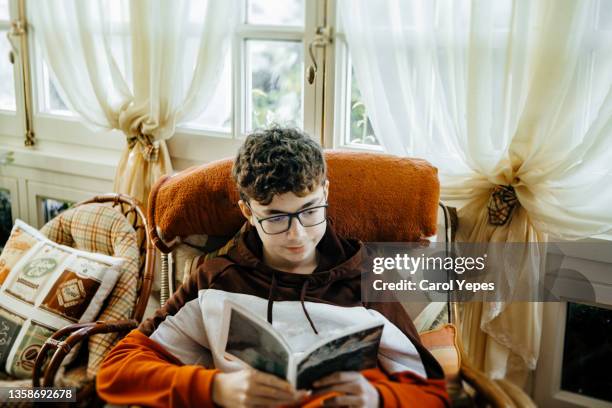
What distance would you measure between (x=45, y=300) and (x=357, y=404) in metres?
1.20

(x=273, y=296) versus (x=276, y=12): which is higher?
(x=276, y=12)

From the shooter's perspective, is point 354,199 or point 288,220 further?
point 354,199

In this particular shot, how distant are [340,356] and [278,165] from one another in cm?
43

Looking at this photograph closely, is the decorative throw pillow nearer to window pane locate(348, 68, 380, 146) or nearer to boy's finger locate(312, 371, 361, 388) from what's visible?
window pane locate(348, 68, 380, 146)

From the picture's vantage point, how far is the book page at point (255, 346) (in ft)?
4.26

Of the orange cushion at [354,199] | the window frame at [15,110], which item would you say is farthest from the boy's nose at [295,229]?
the window frame at [15,110]

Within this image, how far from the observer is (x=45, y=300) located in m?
2.10

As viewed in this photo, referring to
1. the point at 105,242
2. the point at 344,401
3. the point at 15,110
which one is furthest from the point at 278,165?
the point at 15,110

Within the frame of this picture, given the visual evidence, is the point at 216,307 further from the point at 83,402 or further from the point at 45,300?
the point at 45,300

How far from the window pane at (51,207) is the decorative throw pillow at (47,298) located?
2.88 feet

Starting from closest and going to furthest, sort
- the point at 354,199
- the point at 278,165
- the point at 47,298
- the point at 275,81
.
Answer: the point at 278,165, the point at 354,199, the point at 47,298, the point at 275,81

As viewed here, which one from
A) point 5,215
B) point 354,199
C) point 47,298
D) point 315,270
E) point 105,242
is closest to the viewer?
point 315,270

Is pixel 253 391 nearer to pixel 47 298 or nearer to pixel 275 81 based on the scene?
pixel 47 298

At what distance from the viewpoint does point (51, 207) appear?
3062mm
